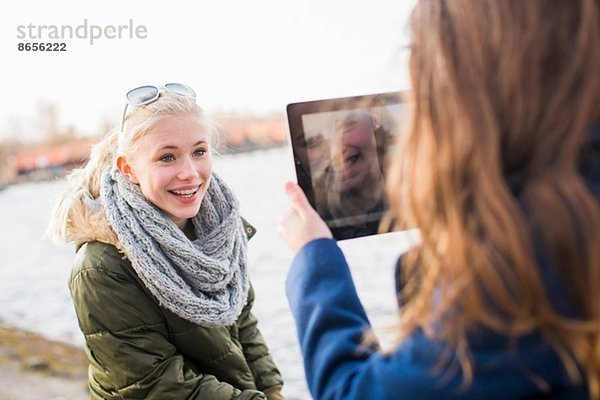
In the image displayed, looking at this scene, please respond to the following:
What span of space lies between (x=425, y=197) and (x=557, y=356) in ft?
0.77

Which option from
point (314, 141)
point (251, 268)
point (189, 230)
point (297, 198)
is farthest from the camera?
point (251, 268)

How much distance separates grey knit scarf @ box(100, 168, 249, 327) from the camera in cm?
188

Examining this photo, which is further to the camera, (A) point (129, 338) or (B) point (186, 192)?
(B) point (186, 192)

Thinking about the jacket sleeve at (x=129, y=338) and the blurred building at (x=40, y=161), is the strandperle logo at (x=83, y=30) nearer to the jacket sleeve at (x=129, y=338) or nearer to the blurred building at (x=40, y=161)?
the blurred building at (x=40, y=161)

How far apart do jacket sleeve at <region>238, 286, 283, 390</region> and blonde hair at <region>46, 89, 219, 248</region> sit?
1.63ft

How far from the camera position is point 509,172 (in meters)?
0.88

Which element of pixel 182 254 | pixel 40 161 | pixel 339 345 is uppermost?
pixel 339 345

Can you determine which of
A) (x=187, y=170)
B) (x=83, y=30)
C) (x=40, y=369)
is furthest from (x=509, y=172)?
(x=83, y=30)

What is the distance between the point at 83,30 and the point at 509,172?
9.29 m

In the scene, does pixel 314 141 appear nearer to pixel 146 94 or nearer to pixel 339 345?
pixel 339 345

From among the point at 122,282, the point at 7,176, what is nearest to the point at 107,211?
the point at 122,282

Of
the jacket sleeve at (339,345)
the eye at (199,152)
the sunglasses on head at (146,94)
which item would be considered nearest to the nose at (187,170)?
the eye at (199,152)

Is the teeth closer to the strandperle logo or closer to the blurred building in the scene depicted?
the strandperle logo

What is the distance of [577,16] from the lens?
2.84ft
